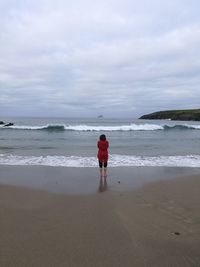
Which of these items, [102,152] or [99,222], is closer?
[99,222]

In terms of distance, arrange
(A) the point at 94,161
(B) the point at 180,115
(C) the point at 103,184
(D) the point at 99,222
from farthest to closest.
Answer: (B) the point at 180,115 → (A) the point at 94,161 → (C) the point at 103,184 → (D) the point at 99,222

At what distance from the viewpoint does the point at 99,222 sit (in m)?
A: 5.56

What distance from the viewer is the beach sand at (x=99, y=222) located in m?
4.19

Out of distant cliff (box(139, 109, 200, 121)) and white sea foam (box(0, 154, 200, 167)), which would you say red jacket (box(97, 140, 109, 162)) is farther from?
distant cliff (box(139, 109, 200, 121))

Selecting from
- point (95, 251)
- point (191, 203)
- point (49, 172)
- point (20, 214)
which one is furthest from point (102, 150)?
point (95, 251)

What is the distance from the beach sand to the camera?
4.19 metres

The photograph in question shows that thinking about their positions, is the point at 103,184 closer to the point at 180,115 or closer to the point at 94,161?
the point at 94,161

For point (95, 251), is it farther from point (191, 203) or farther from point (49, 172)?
point (49, 172)

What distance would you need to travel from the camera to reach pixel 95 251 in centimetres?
432

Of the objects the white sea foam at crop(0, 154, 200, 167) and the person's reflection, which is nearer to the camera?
the person's reflection

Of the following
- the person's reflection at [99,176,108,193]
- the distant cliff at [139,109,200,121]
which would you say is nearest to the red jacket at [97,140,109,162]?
the person's reflection at [99,176,108,193]

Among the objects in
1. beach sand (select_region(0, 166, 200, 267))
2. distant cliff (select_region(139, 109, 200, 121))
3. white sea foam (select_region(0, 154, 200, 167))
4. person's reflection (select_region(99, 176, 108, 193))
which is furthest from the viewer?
distant cliff (select_region(139, 109, 200, 121))

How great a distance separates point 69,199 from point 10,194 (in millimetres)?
1535

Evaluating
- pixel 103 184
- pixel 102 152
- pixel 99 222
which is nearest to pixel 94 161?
pixel 102 152
